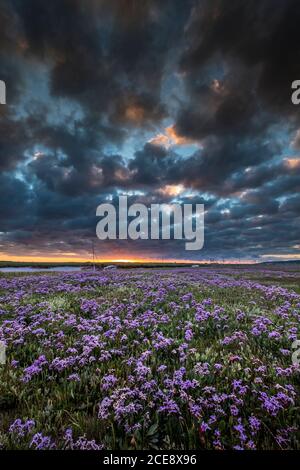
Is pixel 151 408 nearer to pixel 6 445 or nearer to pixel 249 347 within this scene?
pixel 6 445

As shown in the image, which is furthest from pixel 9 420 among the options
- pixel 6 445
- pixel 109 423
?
pixel 109 423

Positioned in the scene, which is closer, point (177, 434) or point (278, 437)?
point (278, 437)

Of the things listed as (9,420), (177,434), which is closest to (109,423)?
(177,434)

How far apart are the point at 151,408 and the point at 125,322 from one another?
3854mm

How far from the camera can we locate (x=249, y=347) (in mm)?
5766

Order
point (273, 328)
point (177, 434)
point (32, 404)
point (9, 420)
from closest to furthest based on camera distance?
point (177, 434) < point (9, 420) < point (32, 404) < point (273, 328)

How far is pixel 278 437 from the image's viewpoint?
2836 millimetres
